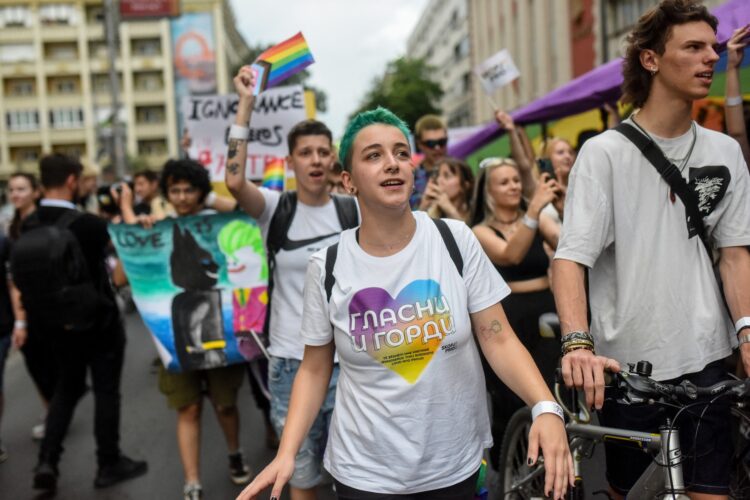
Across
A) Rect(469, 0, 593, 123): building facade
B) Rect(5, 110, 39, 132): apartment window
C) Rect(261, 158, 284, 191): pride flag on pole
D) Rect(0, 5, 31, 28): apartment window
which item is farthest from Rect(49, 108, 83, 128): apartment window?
Rect(261, 158, 284, 191): pride flag on pole

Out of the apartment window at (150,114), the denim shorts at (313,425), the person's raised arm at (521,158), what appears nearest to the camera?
the denim shorts at (313,425)

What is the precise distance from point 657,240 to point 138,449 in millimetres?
4520

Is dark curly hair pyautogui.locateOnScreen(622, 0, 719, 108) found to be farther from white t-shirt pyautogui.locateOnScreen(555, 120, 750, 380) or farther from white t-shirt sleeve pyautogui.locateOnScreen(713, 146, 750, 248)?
white t-shirt sleeve pyautogui.locateOnScreen(713, 146, 750, 248)

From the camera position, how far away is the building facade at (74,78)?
69.4 meters

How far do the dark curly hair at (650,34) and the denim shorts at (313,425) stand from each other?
5.63ft

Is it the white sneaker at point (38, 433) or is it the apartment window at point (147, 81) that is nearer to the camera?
the white sneaker at point (38, 433)

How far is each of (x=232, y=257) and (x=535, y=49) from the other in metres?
27.2

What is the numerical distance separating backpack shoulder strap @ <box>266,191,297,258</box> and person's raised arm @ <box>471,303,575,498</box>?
1.59 metres

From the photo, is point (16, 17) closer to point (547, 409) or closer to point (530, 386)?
point (530, 386)

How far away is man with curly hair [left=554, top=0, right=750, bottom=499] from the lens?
2.52 metres

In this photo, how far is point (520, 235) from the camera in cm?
399

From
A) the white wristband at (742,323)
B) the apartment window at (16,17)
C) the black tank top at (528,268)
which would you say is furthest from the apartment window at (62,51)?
the white wristband at (742,323)

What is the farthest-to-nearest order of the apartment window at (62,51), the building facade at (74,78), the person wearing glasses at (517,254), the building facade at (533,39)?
the apartment window at (62,51), the building facade at (74,78), the building facade at (533,39), the person wearing glasses at (517,254)

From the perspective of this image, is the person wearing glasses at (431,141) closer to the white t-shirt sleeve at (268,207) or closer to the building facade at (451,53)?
the white t-shirt sleeve at (268,207)
